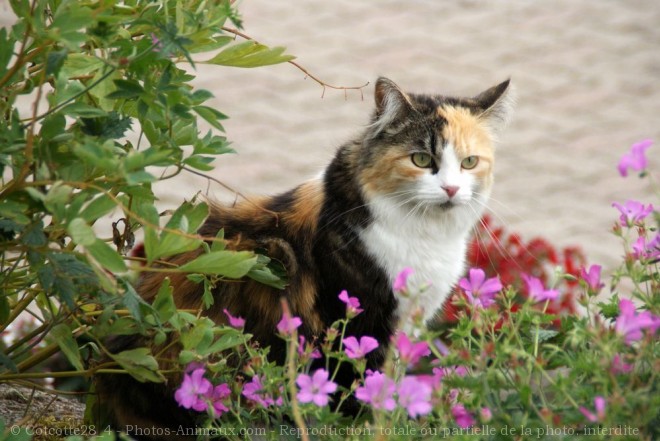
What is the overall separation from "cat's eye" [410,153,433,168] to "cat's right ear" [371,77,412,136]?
4.8 inches

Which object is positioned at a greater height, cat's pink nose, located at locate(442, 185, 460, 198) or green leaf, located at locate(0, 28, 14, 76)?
green leaf, located at locate(0, 28, 14, 76)

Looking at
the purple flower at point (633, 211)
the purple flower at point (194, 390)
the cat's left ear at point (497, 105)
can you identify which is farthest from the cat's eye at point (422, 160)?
the purple flower at point (194, 390)

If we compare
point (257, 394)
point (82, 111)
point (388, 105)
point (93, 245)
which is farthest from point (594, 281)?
point (388, 105)

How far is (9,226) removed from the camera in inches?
80.1

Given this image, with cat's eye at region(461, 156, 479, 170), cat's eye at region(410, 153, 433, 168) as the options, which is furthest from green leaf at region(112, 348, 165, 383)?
cat's eye at region(461, 156, 479, 170)

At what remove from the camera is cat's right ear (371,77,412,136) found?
9.95 feet

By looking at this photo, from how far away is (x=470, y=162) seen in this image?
310 centimetres

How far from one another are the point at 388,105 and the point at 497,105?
0.38 meters

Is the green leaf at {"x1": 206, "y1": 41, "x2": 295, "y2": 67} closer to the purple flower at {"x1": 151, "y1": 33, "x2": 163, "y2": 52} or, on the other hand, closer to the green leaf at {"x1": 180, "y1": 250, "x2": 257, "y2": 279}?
the purple flower at {"x1": 151, "y1": 33, "x2": 163, "y2": 52}

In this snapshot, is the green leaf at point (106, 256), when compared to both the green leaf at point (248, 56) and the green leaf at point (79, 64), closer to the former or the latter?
the green leaf at point (79, 64)

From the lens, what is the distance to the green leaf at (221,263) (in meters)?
2.02

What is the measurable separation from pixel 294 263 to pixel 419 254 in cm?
42

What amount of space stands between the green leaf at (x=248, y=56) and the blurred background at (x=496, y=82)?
10.6 ft

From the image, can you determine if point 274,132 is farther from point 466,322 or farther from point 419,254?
point 466,322
